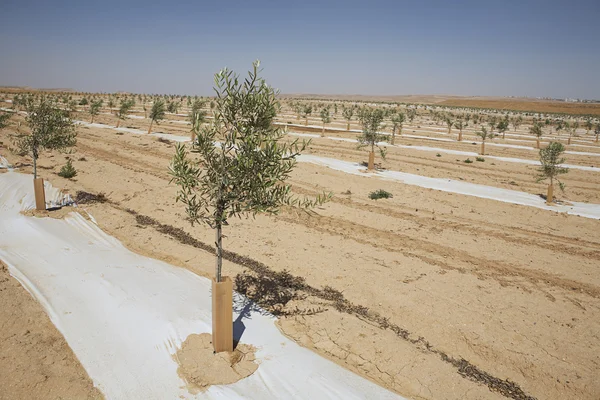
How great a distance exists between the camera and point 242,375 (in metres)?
7.41

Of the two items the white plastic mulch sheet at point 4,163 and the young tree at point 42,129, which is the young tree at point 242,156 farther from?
the white plastic mulch sheet at point 4,163

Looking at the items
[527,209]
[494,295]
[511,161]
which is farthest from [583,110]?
[494,295]

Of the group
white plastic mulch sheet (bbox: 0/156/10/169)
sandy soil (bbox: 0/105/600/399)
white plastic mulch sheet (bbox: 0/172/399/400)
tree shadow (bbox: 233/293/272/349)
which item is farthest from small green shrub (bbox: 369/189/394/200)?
white plastic mulch sheet (bbox: 0/156/10/169)

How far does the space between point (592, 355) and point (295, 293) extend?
7.28 meters

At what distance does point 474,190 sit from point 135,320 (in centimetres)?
2110

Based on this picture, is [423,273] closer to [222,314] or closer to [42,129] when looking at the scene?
[222,314]

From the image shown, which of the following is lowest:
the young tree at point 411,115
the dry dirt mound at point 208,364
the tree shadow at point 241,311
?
the dry dirt mound at point 208,364

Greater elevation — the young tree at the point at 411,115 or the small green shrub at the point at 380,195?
the young tree at the point at 411,115

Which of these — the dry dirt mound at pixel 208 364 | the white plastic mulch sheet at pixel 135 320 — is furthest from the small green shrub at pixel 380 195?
the dry dirt mound at pixel 208 364

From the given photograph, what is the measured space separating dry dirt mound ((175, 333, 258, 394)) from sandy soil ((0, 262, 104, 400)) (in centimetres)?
158

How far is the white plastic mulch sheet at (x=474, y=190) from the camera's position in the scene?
67.4 feet

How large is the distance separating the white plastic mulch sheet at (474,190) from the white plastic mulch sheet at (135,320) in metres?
17.8

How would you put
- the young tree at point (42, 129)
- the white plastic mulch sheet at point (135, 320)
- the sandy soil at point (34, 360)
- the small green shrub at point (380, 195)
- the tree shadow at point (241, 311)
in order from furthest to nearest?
1. the small green shrub at point (380, 195)
2. the young tree at point (42, 129)
3. the tree shadow at point (241, 311)
4. the white plastic mulch sheet at point (135, 320)
5. the sandy soil at point (34, 360)

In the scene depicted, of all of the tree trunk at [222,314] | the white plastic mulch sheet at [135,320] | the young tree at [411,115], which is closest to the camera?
the white plastic mulch sheet at [135,320]
